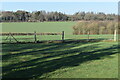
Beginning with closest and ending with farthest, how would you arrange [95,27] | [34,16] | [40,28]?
[95,27] < [40,28] < [34,16]

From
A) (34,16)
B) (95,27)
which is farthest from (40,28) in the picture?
(34,16)

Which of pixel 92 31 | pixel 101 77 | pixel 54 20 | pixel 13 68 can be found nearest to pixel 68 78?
pixel 101 77

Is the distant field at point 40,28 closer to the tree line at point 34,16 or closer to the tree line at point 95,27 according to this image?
the tree line at point 95,27

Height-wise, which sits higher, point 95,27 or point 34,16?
point 34,16

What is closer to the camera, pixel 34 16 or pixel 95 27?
pixel 95 27

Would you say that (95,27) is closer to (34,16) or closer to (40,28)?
(40,28)

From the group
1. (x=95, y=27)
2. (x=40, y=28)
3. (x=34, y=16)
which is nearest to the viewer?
(x=95, y=27)

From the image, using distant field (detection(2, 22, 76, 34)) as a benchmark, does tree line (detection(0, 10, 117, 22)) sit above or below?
above

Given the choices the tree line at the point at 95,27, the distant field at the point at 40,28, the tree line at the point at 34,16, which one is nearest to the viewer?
the tree line at the point at 95,27

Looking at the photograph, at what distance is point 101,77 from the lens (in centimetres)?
609

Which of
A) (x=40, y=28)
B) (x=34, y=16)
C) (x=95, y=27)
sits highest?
(x=34, y=16)

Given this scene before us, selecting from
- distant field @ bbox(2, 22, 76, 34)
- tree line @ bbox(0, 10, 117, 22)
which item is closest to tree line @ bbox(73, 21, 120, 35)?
distant field @ bbox(2, 22, 76, 34)

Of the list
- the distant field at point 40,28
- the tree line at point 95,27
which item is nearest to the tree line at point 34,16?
the distant field at point 40,28

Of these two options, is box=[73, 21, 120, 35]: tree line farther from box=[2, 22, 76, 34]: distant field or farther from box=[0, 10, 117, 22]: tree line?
box=[0, 10, 117, 22]: tree line
